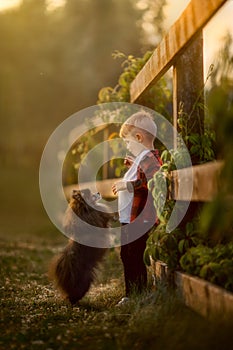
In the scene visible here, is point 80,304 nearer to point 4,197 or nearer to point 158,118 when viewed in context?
point 158,118

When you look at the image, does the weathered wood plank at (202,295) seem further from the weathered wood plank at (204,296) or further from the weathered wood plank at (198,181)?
the weathered wood plank at (198,181)

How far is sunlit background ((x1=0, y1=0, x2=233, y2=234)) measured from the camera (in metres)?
15.2

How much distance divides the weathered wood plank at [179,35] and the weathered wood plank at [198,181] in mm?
792

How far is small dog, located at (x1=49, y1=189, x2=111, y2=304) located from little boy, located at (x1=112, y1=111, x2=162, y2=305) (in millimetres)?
235

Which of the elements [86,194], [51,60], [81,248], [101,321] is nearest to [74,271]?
[81,248]

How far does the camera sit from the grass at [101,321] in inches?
116

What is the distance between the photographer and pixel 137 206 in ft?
15.2

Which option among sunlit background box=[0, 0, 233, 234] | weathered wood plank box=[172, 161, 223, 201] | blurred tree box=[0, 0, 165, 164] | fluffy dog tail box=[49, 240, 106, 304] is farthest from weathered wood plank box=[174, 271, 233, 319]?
blurred tree box=[0, 0, 165, 164]

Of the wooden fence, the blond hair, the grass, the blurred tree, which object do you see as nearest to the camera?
the grass

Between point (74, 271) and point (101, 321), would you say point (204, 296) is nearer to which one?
point (101, 321)

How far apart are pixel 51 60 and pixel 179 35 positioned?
42.1 feet

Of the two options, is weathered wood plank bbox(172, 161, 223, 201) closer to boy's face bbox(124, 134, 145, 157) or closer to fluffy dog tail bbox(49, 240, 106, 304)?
boy's face bbox(124, 134, 145, 157)

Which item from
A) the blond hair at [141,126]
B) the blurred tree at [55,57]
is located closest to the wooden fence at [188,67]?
the blond hair at [141,126]

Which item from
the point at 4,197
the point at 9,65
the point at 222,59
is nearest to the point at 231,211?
the point at 222,59
